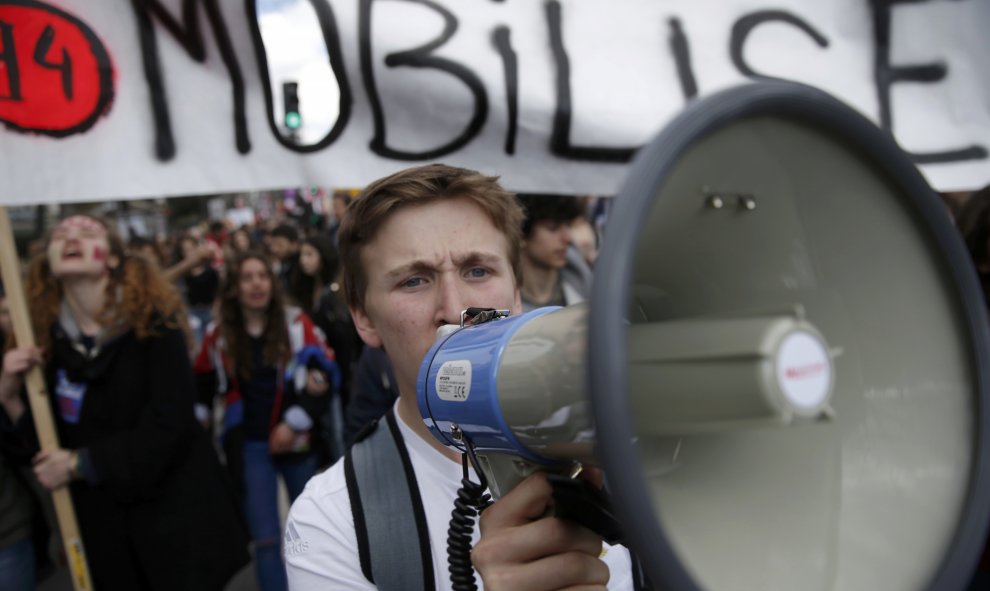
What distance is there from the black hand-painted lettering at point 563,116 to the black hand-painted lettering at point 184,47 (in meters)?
0.89

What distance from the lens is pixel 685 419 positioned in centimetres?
75

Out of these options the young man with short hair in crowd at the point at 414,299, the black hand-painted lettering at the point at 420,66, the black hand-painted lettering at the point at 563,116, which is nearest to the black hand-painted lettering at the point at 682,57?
the black hand-painted lettering at the point at 563,116

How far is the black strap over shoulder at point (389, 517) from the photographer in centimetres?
118

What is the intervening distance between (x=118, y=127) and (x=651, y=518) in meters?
1.95

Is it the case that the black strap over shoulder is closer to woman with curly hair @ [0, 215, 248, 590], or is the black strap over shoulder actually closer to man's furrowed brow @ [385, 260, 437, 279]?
man's furrowed brow @ [385, 260, 437, 279]

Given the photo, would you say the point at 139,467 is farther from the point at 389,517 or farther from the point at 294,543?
the point at 389,517

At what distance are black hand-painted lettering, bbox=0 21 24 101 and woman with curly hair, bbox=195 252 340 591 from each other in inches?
76.9

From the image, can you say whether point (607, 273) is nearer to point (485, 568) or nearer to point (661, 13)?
point (485, 568)

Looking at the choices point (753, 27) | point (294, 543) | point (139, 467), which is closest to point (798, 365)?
point (294, 543)

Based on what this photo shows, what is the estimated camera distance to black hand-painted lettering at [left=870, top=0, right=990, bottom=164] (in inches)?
90.8

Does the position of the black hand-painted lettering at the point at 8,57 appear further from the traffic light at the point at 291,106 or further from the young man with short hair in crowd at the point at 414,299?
the young man with short hair in crowd at the point at 414,299

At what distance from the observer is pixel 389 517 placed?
1.23 meters

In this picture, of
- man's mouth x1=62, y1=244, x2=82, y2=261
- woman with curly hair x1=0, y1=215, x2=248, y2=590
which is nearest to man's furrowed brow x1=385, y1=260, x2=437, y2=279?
woman with curly hair x1=0, y1=215, x2=248, y2=590

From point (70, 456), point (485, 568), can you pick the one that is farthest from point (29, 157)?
point (485, 568)
